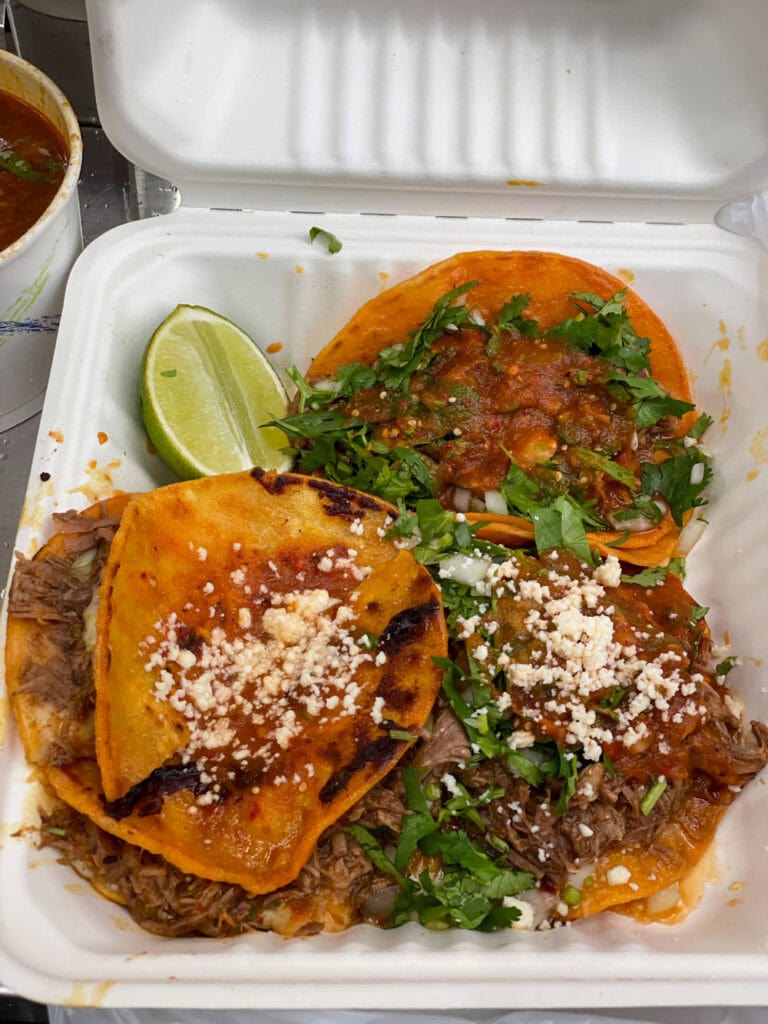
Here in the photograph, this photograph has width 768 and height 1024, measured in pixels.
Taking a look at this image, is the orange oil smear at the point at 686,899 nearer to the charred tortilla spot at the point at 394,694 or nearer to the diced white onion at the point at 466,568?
the charred tortilla spot at the point at 394,694

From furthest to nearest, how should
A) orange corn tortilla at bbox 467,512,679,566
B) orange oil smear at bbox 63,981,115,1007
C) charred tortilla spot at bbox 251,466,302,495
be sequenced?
orange corn tortilla at bbox 467,512,679,566
charred tortilla spot at bbox 251,466,302,495
orange oil smear at bbox 63,981,115,1007

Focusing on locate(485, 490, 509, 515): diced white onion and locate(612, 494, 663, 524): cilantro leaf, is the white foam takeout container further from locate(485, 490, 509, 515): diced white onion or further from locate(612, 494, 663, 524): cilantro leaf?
locate(485, 490, 509, 515): diced white onion

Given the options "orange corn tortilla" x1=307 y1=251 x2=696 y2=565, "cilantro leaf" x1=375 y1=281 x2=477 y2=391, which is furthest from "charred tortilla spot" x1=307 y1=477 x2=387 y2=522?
"orange corn tortilla" x1=307 y1=251 x2=696 y2=565

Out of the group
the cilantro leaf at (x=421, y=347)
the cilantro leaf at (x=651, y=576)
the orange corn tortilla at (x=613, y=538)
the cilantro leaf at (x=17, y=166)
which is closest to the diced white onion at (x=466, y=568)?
the orange corn tortilla at (x=613, y=538)

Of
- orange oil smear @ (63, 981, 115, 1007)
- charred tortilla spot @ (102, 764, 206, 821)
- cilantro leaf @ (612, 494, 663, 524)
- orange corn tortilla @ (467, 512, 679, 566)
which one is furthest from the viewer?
cilantro leaf @ (612, 494, 663, 524)

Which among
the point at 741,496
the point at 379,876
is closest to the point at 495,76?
the point at 741,496

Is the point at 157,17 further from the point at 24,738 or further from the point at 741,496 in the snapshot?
the point at 741,496
